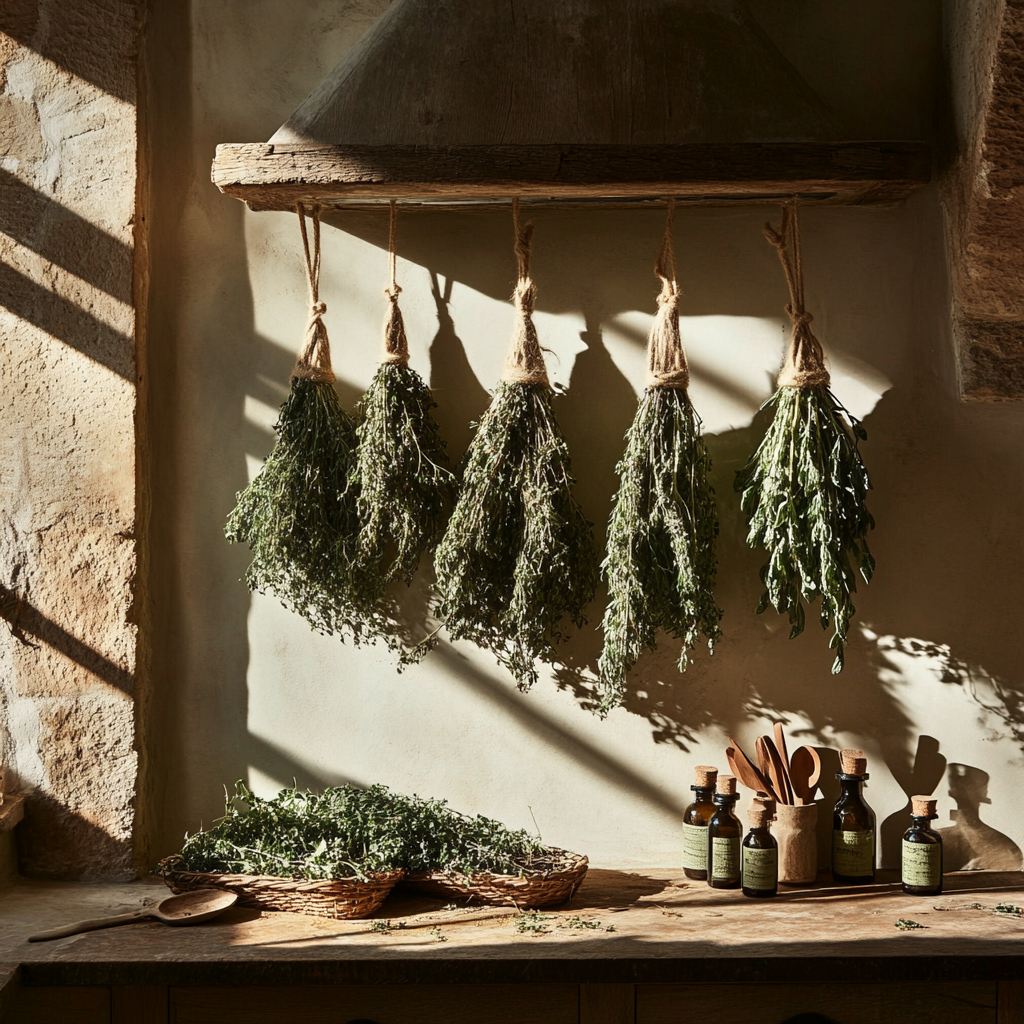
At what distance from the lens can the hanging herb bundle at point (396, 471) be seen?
90.4 inches

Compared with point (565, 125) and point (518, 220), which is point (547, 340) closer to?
point (518, 220)

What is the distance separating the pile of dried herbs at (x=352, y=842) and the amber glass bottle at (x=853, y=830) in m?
0.70

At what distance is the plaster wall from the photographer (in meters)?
2.46

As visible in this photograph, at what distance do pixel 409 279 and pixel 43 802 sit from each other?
158cm

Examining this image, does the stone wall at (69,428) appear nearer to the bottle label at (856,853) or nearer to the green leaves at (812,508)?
the green leaves at (812,508)

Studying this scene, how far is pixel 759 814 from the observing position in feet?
7.34

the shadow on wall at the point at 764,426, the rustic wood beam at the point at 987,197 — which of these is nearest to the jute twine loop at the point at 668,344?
the shadow on wall at the point at 764,426

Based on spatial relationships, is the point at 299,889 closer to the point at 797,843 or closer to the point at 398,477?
the point at 398,477

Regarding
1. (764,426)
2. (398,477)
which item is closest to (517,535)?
(398,477)

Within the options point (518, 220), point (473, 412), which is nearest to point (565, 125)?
point (518, 220)

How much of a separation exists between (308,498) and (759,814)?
1.27m

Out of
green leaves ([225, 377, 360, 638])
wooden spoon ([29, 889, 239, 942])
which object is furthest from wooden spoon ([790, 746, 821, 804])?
wooden spoon ([29, 889, 239, 942])

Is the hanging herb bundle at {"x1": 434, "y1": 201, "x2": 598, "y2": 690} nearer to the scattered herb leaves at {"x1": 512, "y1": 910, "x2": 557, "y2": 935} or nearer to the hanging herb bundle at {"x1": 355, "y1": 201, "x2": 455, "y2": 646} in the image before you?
the hanging herb bundle at {"x1": 355, "y1": 201, "x2": 455, "y2": 646}

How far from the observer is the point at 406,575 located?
2383mm
